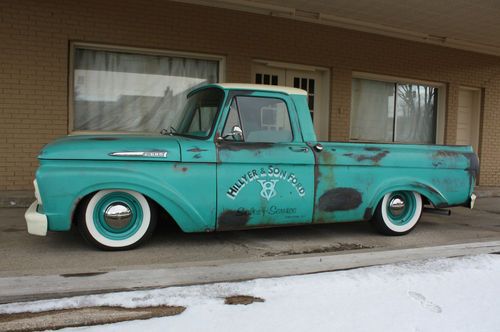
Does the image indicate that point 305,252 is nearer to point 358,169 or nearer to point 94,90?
point 358,169

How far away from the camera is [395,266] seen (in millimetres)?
3953

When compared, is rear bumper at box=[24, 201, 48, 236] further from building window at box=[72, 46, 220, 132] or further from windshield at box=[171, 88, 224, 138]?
building window at box=[72, 46, 220, 132]

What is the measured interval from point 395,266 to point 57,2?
6312mm

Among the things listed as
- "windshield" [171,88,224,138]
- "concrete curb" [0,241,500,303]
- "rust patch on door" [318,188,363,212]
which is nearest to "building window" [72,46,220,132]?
"windshield" [171,88,224,138]

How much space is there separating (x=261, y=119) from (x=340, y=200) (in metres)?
1.27

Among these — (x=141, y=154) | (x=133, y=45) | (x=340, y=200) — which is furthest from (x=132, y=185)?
(x=133, y=45)

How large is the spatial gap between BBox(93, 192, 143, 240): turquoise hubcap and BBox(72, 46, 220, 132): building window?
3.47 metres

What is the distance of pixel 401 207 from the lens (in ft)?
16.7

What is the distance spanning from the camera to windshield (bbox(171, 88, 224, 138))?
14.2 feet

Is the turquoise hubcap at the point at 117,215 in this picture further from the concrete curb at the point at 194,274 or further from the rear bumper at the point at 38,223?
the concrete curb at the point at 194,274

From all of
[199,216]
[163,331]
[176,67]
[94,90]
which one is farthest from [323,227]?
[94,90]

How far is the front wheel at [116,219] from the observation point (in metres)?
3.90

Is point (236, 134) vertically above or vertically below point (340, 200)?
above

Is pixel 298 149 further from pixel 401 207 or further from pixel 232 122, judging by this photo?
pixel 401 207
